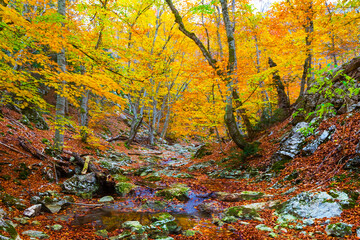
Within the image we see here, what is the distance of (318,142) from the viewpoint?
6.25m

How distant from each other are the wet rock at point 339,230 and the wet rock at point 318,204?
515 mm

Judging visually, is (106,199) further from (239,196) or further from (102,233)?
(239,196)

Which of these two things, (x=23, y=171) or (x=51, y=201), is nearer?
(x=51, y=201)

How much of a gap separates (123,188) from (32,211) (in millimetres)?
3211

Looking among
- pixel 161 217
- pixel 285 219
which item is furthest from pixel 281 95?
pixel 161 217

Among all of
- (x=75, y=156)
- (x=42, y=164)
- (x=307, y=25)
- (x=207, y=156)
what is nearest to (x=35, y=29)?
(x=42, y=164)

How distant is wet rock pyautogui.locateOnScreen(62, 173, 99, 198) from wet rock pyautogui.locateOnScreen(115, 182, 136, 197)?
72cm

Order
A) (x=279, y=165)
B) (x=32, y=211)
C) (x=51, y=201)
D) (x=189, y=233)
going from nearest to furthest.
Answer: (x=189, y=233) → (x=32, y=211) → (x=51, y=201) → (x=279, y=165)

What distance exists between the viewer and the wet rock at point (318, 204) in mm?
3455

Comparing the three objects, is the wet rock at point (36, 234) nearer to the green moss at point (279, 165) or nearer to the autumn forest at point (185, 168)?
the autumn forest at point (185, 168)

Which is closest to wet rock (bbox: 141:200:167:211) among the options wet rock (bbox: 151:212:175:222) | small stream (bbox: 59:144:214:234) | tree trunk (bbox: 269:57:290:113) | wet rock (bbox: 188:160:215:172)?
small stream (bbox: 59:144:214:234)

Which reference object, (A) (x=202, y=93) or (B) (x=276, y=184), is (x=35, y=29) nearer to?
(B) (x=276, y=184)

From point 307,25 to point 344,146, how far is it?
886 cm

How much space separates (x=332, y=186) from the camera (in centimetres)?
412
